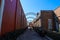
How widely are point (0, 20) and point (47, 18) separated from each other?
19.0m

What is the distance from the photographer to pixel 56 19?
22.4m

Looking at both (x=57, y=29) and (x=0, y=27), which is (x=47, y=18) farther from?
(x=0, y=27)

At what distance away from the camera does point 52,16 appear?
894 inches

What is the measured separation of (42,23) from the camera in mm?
22562

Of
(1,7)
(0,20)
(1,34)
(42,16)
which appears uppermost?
(42,16)

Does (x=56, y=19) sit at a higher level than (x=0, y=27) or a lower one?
higher

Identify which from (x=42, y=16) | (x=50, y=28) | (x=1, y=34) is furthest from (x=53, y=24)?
(x=1, y=34)

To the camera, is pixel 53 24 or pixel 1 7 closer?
pixel 1 7

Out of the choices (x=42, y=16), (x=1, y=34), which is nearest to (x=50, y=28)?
(x=42, y=16)

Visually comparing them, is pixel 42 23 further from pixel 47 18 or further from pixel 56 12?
pixel 56 12

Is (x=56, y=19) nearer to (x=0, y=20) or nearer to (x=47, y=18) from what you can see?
(x=47, y=18)

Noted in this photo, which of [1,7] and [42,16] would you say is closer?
[1,7]

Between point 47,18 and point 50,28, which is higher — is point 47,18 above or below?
above

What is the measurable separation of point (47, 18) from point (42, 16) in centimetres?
86
